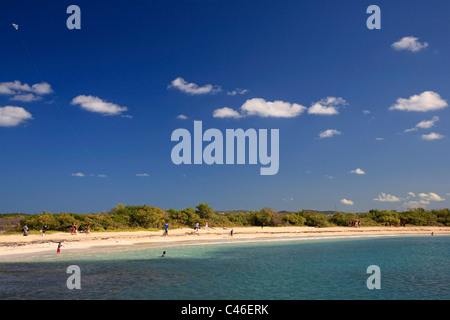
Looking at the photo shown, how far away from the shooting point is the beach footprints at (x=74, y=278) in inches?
697

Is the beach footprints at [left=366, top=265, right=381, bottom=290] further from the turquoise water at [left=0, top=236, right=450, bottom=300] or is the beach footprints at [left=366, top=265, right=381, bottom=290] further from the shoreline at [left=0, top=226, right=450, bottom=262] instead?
the shoreline at [left=0, top=226, right=450, bottom=262]

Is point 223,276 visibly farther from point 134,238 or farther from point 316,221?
point 316,221

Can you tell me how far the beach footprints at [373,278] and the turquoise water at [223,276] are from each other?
14.0 inches

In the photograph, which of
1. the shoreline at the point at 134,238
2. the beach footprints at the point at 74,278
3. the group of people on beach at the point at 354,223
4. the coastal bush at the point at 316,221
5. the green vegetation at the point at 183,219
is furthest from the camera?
the coastal bush at the point at 316,221

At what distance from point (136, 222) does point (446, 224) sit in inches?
3003

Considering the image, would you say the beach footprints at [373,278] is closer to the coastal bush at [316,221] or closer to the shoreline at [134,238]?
the shoreline at [134,238]

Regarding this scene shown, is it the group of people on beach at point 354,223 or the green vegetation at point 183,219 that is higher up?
the green vegetation at point 183,219

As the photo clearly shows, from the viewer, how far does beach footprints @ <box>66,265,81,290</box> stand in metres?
17.7

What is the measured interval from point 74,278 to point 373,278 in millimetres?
19475

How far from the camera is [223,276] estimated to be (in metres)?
21.4

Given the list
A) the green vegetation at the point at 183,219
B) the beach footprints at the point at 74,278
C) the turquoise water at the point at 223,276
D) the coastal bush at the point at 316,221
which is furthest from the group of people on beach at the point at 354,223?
the beach footprints at the point at 74,278

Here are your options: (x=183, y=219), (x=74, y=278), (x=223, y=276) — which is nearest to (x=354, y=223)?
(x=183, y=219)

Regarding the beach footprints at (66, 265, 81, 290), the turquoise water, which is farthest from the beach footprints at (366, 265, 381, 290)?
the beach footprints at (66, 265, 81, 290)
